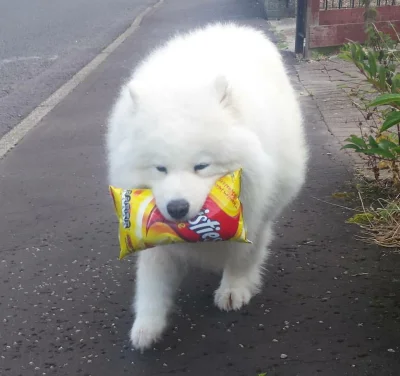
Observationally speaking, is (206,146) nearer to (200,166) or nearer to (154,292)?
(200,166)

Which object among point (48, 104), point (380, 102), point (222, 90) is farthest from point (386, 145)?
point (48, 104)

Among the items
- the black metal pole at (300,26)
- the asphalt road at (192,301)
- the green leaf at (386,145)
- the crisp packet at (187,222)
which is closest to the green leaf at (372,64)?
the green leaf at (386,145)

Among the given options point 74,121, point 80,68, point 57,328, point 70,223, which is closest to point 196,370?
point 57,328

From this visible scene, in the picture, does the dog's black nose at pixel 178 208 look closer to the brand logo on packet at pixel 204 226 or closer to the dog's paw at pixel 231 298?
the brand logo on packet at pixel 204 226

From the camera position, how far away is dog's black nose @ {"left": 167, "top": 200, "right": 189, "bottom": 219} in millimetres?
2527

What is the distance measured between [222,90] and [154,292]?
1062 millimetres

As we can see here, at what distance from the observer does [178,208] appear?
2.54m

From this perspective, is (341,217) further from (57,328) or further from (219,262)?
(57,328)

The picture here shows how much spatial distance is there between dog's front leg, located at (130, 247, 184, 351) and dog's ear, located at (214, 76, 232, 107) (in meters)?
0.82

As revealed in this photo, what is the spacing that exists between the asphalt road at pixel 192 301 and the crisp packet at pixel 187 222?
57cm

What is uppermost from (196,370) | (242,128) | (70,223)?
(242,128)

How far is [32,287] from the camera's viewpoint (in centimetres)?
364

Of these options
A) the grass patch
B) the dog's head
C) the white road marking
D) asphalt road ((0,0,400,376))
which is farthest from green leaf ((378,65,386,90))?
the white road marking

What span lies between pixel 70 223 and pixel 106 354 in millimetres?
1649
